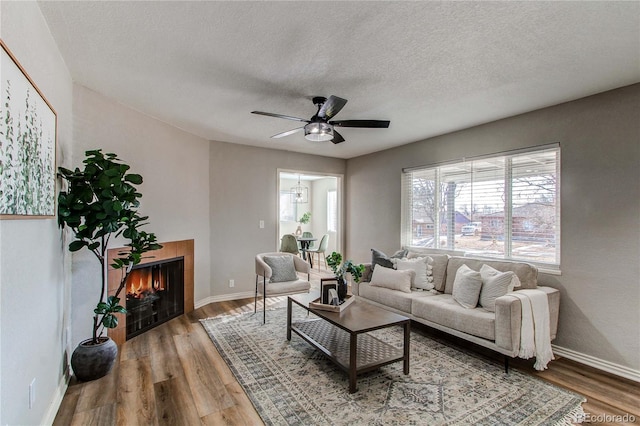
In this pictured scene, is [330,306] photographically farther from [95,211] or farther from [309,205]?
[309,205]

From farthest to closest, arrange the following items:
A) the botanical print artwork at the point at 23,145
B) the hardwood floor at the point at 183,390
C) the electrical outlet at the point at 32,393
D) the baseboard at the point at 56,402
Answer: the hardwood floor at the point at 183,390 < the baseboard at the point at 56,402 < the electrical outlet at the point at 32,393 < the botanical print artwork at the point at 23,145

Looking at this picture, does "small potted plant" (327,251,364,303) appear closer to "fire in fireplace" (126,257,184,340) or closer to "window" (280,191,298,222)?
"fire in fireplace" (126,257,184,340)

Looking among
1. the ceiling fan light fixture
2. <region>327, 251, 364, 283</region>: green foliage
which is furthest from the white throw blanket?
the ceiling fan light fixture

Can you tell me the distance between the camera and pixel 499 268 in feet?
10.7

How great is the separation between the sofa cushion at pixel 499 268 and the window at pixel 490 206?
0.31 m

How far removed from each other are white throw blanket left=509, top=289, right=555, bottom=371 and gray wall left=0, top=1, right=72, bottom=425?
10.9ft

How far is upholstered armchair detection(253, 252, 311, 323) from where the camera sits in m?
3.86

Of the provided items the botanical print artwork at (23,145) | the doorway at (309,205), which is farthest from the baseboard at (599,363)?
the doorway at (309,205)

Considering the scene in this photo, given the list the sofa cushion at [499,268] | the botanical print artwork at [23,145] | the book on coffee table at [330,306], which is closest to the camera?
the botanical print artwork at [23,145]

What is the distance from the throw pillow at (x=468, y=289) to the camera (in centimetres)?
305

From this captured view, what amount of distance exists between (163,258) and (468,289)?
137 inches

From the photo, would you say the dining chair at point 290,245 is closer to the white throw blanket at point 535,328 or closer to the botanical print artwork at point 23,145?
the white throw blanket at point 535,328

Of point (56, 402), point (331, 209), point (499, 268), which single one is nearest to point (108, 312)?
point (56, 402)

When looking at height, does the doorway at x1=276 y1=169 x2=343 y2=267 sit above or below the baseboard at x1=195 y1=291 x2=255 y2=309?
above
